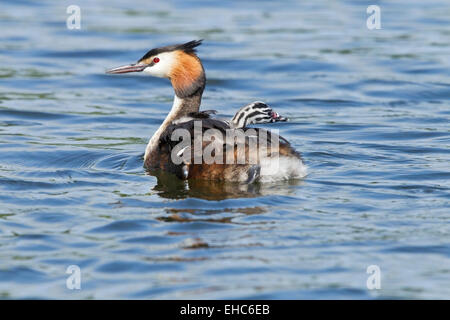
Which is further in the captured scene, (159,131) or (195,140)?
(159,131)

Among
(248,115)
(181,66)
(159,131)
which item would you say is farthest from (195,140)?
(181,66)

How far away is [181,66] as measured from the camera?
28.4ft

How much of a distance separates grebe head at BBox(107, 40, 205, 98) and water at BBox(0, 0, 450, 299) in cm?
88

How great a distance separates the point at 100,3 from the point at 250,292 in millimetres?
13465

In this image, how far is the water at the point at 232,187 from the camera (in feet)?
19.0

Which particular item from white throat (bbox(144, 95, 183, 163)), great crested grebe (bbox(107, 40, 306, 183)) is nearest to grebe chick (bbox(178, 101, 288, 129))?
great crested grebe (bbox(107, 40, 306, 183))

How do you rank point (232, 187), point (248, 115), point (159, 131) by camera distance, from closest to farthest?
point (232, 187) → point (248, 115) → point (159, 131)

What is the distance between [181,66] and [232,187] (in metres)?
1.60

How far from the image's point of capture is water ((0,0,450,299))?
580cm

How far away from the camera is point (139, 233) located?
21.3 feet

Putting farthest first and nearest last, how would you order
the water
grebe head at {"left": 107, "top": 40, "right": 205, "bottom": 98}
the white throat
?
1. grebe head at {"left": 107, "top": 40, "right": 205, "bottom": 98}
2. the white throat
3. the water

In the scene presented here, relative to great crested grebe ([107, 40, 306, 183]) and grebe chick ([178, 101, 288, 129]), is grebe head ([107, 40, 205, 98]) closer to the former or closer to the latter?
great crested grebe ([107, 40, 306, 183])

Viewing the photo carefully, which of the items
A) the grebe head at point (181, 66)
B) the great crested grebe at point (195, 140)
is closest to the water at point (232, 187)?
the great crested grebe at point (195, 140)

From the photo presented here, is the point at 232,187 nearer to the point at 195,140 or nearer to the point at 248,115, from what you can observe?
the point at 195,140
